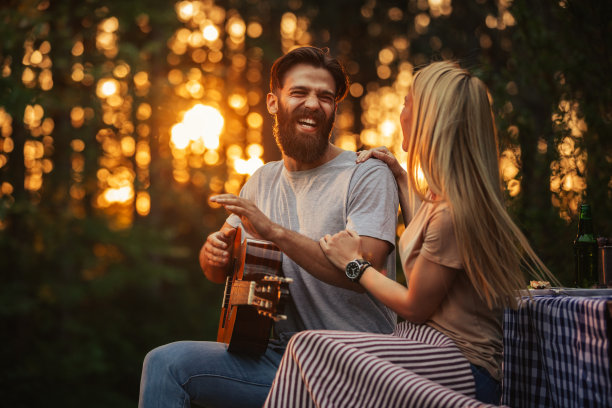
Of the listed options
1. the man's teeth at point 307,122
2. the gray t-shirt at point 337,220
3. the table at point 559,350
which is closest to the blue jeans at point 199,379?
the gray t-shirt at point 337,220

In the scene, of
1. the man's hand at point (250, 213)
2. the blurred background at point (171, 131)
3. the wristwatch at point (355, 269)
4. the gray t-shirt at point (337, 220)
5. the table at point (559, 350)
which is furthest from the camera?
the blurred background at point (171, 131)

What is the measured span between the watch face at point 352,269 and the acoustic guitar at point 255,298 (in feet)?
0.95

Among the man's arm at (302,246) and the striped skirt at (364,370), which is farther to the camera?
the man's arm at (302,246)

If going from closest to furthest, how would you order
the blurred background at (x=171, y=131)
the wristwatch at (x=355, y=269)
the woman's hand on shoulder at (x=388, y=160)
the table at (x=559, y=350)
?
the table at (x=559, y=350) → the wristwatch at (x=355, y=269) → the woman's hand on shoulder at (x=388, y=160) → the blurred background at (x=171, y=131)

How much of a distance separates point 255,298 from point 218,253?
583 millimetres

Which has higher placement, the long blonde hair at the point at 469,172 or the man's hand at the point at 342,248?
the long blonde hair at the point at 469,172

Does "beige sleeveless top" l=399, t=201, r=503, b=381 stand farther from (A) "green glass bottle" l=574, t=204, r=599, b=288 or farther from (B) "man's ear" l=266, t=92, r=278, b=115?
(B) "man's ear" l=266, t=92, r=278, b=115

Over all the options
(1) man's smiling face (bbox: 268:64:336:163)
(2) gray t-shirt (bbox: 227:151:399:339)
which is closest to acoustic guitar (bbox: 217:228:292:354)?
(2) gray t-shirt (bbox: 227:151:399:339)

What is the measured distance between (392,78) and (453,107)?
42.0ft

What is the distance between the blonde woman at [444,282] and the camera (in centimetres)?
176

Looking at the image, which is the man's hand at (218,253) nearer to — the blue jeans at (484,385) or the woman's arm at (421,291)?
the woman's arm at (421,291)

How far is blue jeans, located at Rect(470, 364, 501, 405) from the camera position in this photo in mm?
1851

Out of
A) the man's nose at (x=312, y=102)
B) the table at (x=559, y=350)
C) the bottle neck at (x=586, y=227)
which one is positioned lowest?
the table at (x=559, y=350)

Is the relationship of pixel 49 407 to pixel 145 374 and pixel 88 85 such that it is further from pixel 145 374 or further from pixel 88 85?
pixel 145 374
